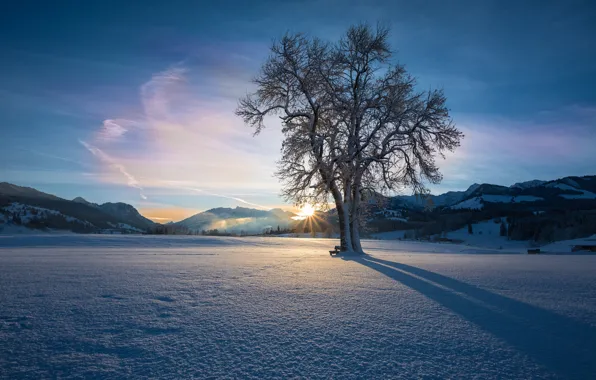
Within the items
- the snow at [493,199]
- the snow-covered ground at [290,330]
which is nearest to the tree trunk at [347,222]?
the snow-covered ground at [290,330]

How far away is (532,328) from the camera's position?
3035mm

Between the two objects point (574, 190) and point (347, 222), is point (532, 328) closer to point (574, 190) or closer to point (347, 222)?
point (347, 222)

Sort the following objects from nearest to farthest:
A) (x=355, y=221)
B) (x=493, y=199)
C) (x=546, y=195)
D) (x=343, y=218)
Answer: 1. (x=343, y=218)
2. (x=355, y=221)
3. (x=546, y=195)
4. (x=493, y=199)

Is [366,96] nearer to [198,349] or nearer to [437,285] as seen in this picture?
[437,285]

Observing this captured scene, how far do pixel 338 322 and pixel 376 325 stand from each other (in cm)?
39

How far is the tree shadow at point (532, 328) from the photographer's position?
2.29m

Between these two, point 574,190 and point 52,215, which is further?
point 574,190

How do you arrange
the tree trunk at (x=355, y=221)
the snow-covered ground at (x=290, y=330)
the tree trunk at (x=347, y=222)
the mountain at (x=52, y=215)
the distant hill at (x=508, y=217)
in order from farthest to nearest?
the mountain at (x=52, y=215)
the distant hill at (x=508, y=217)
the tree trunk at (x=355, y=221)
the tree trunk at (x=347, y=222)
the snow-covered ground at (x=290, y=330)

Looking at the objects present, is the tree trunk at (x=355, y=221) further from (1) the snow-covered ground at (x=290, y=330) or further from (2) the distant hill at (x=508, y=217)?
(1) the snow-covered ground at (x=290, y=330)

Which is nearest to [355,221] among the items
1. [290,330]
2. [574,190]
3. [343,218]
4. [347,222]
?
[347,222]

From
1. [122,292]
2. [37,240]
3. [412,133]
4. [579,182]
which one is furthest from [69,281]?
[579,182]

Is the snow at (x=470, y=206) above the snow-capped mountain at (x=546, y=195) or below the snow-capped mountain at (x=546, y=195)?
below

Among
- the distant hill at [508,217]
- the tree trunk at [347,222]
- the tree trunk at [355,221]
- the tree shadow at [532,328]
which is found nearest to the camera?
the tree shadow at [532,328]

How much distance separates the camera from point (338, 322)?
3.10 metres
